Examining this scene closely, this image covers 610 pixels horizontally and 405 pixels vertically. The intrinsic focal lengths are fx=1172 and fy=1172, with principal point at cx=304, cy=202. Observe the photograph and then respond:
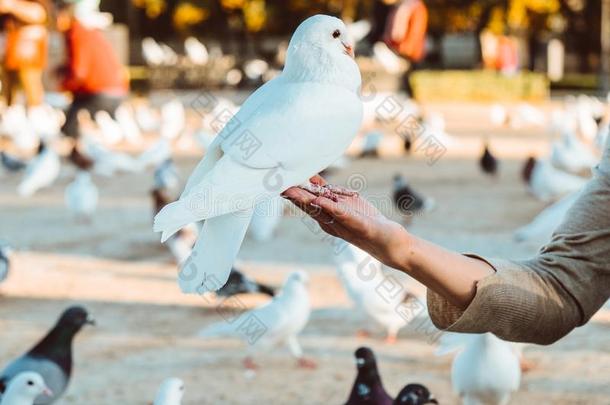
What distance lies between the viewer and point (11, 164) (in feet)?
41.7

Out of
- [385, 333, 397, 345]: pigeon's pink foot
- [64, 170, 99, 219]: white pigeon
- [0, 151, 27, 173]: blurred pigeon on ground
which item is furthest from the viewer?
[0, 151, 27, 173]: blurred pigeon on ground

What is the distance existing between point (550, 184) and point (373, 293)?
451 centimetres

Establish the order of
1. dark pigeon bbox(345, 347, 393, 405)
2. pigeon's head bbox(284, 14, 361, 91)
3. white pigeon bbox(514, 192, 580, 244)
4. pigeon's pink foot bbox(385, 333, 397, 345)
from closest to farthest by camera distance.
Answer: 1. pigeon's head bbox(284, 14, 361, 91)
2. dark pigeon bbox(345, 347, 393, 405)
3. pigeon's pink foot bbox(385, 333, 397, 345)
4. white pigeon bbox(514, 192, 580, 244)

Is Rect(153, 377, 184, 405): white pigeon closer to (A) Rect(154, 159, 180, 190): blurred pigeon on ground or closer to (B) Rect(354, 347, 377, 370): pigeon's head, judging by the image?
(B) Rect(354, 347, 377, 370): pigeon's head

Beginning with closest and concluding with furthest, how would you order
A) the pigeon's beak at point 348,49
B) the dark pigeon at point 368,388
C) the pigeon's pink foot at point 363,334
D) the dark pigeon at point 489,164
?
the pigeon's beak at point 348,49 < the dark pigeon at point 368,388 < the pigeon's pink foot at point 363,334 < the dark pigeon at point 489,164

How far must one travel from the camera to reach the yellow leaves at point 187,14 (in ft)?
101

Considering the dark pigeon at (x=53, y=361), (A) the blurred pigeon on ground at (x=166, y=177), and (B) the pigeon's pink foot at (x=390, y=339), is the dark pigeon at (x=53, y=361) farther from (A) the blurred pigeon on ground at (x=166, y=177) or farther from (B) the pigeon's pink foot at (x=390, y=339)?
(A) the blurred pigeon on ground at (x=166, y=177)

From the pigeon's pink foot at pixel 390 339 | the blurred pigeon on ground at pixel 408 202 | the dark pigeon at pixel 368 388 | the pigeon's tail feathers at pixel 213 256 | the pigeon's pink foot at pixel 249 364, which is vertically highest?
the pigeon's tail feathers at pixel 213 256

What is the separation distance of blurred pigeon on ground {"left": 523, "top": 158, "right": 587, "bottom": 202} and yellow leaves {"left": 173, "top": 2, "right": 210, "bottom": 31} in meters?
21.8

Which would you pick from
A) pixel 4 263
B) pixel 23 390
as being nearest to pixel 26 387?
pixel 23 390

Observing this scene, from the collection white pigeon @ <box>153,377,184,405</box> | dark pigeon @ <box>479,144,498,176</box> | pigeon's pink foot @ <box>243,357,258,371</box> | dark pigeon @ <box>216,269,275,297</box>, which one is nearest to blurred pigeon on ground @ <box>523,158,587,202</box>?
dark pigeon @ <box>479,144,498,176</box>

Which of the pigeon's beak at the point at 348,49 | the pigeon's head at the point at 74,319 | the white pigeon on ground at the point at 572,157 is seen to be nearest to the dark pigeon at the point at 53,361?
the pigeon's head at the point at 74,319

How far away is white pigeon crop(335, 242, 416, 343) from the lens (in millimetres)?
5754

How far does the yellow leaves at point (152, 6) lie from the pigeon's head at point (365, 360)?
91.5ft
